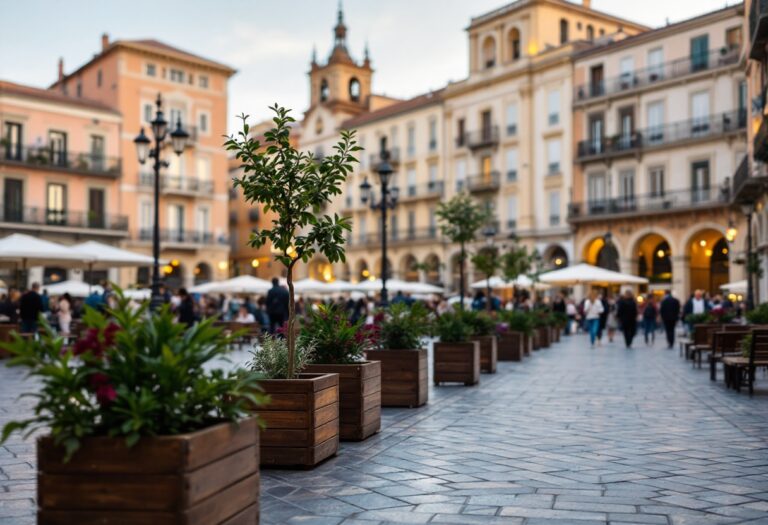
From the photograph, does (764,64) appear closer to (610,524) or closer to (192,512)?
(610,524)

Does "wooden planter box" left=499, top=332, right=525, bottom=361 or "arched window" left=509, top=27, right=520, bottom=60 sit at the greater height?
"arched window" left=509, top=27, right=520, bottom=60

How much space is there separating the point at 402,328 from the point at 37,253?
12.3 meters

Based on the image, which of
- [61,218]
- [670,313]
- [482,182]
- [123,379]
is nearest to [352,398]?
[123,379]

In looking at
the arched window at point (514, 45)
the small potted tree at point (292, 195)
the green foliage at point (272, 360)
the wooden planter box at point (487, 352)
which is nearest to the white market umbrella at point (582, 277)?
the wooden planter box at point (487, 352)

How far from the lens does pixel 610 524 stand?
473 centimetres

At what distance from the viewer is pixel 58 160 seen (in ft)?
147

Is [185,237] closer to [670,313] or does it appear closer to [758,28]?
[670,313]

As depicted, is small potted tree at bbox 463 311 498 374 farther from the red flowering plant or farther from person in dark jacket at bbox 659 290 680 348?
the red flowering plant

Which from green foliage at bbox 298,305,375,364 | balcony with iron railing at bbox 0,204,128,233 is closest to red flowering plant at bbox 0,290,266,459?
green foliage at bbox 298,305,375,364

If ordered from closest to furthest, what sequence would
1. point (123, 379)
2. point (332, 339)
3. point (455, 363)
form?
point (123, 379), point (332, 339), point (455, 363)

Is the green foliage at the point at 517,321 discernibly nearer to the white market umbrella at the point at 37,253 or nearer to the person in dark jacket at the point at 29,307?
the white market umbrella at the point at 37,253

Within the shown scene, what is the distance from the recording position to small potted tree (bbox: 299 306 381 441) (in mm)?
7574

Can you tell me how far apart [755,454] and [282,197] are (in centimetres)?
446

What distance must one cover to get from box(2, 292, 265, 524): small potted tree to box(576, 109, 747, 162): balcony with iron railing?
38.5m
